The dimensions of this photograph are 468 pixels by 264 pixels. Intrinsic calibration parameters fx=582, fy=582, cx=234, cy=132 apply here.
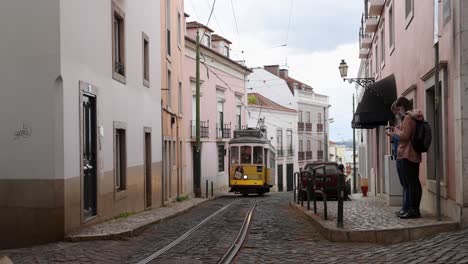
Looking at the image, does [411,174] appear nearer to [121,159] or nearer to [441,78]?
[441,78]

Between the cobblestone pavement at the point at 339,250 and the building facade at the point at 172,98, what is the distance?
36.7ft

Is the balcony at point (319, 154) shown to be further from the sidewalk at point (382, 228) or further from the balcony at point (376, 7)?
the sidewalk at point (382, 228)

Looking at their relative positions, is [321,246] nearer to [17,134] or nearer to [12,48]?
[17,134]

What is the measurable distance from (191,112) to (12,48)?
2294 cm

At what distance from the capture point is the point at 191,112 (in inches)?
1297

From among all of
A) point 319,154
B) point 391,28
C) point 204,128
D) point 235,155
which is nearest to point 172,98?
point 235,155

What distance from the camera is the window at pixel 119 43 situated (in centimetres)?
1373

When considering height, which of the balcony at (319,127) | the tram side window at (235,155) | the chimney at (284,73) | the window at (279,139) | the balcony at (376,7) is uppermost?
the chimney at (284,73)

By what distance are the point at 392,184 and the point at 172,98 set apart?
1348cm

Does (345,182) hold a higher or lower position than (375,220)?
higher

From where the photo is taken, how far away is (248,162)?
1175 inches

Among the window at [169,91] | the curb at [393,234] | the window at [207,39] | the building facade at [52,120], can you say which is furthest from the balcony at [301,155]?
the curb at [393,234]

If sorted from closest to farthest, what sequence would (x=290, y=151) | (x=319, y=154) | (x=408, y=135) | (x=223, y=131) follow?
(x=408, y=135) → (x=223, y=131) → (x=290, y=151) → (x=319, y=154)

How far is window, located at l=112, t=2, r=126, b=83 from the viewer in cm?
Answer: 1373
